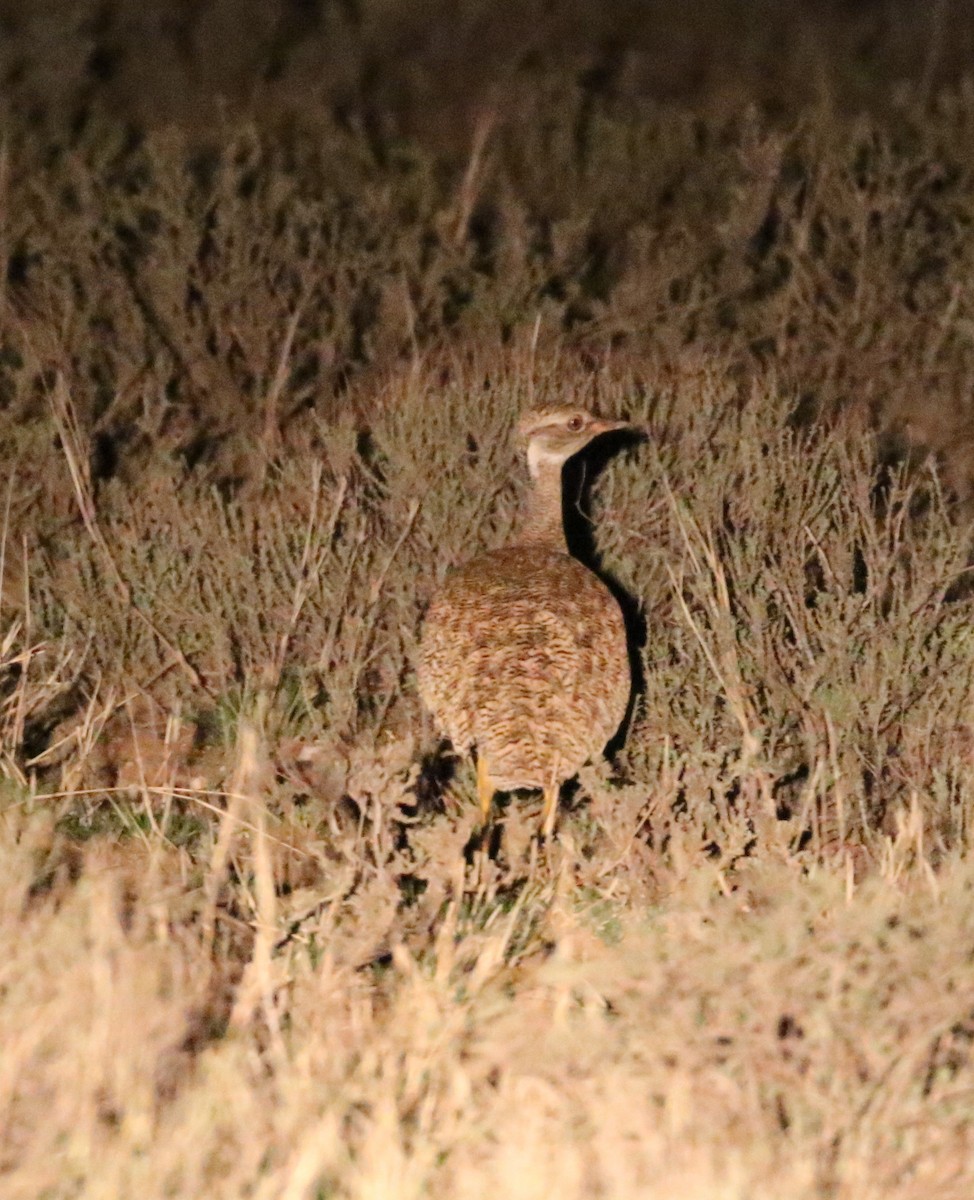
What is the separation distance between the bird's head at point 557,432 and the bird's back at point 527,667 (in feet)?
1.50

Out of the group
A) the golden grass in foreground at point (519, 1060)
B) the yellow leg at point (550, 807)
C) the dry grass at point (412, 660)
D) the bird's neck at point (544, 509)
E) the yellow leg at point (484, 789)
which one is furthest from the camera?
the bird's neck at point (544, 509)

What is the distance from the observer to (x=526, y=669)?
4477 mm

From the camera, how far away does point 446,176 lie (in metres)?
9.27

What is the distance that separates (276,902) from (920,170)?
543cm

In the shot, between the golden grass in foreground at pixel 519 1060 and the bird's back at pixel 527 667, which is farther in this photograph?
the bird's back at pixel 527 667

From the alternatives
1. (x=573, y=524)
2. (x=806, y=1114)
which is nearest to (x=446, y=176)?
(x=573, y=524)

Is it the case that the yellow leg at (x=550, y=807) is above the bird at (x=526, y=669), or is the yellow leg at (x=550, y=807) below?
below

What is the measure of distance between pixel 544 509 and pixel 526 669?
834 mm

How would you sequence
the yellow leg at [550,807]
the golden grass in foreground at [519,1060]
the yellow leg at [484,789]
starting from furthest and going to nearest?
the yellow leg at [484,789] → the yellow leg at [550,807] → the golden grass in foreground at [519,1060]

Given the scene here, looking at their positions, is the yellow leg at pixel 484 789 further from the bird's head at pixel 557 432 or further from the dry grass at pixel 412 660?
the bird's head at pixel 557 432

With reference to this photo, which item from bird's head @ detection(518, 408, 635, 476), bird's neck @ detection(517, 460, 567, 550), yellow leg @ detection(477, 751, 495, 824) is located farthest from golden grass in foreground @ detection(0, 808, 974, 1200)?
bird's head @ detection(518, 408, 635, 476)

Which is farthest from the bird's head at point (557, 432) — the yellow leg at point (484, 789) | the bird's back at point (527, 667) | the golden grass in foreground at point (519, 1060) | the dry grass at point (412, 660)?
the golden grass in foreground at point (519, 1060)

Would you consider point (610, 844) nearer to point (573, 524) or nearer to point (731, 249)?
point (573, 524)

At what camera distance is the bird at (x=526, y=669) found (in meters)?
4.39
